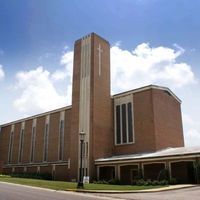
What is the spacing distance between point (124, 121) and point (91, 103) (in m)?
5.41

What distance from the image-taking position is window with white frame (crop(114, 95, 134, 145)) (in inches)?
1638

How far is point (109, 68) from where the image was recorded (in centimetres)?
4606

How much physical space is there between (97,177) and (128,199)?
74.2ft

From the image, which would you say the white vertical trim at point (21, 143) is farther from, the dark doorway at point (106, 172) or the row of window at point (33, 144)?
the dark doorway at point (106, 172)

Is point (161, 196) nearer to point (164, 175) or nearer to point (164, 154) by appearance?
point (164, 175)

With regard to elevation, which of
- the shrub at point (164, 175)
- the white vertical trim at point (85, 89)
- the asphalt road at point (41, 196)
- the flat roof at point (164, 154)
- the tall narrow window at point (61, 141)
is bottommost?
the asphalt road at point (41, 196)

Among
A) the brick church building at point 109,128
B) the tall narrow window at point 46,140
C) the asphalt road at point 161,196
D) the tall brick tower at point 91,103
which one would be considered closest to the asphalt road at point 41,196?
the asphalt road at point 161,196

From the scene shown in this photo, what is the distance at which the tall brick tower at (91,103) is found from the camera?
4062cm

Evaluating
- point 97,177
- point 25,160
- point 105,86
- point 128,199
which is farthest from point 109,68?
point 128,199

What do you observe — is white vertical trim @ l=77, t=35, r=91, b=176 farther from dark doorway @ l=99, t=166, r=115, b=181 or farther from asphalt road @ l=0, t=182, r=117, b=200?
asphalt road @ l=0, t=182, r=117, b=200

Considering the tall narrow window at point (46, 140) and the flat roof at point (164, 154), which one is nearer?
the flat roof at point (164, 154)

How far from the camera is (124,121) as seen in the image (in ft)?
140

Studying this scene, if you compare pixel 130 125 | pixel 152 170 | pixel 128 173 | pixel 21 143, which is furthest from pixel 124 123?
pixel 21 143

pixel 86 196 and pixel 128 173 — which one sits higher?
pixel 128 173
